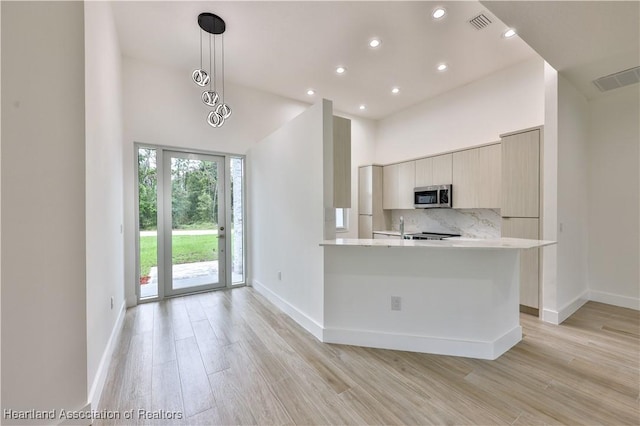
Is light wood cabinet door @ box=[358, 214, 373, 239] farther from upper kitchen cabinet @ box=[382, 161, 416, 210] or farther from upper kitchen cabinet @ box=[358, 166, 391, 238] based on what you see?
upper kitchen cabinet @ box=[382, 161, 416, 210]

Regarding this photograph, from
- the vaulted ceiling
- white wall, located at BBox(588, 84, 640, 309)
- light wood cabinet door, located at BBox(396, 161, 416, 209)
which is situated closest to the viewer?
the vaulted ceiling

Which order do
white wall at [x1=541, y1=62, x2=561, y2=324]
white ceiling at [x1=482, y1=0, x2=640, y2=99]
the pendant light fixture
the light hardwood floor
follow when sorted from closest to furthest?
the light hardwood floor < white ceiling at [x1=482, y1=0, x2=640, y2=99] < the pendant light fixture < white wall at [x1=541, y1=62, x2=561, y2=324]

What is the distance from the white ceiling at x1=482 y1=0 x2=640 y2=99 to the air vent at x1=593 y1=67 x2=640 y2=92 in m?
0.11

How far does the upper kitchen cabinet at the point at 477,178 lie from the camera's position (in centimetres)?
379

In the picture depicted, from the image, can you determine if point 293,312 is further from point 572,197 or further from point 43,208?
point 572,197

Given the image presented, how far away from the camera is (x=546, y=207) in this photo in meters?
3.09

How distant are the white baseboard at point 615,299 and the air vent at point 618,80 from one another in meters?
2.74

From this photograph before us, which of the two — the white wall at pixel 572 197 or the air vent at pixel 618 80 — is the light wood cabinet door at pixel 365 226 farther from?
the air vent at pixel 618 80

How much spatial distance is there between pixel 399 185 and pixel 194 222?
3.84m

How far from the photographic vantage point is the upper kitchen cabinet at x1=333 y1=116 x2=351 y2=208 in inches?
109

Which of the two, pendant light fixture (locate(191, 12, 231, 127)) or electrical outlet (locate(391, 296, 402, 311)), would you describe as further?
pendant light fixture (locate(191, 12, 231, 127))

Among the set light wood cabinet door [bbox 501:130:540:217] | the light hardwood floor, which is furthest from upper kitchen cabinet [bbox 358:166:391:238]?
the light hardwood floor


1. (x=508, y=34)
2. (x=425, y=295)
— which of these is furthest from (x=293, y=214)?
(x=508, y=34)

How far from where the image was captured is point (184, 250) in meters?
4.13
